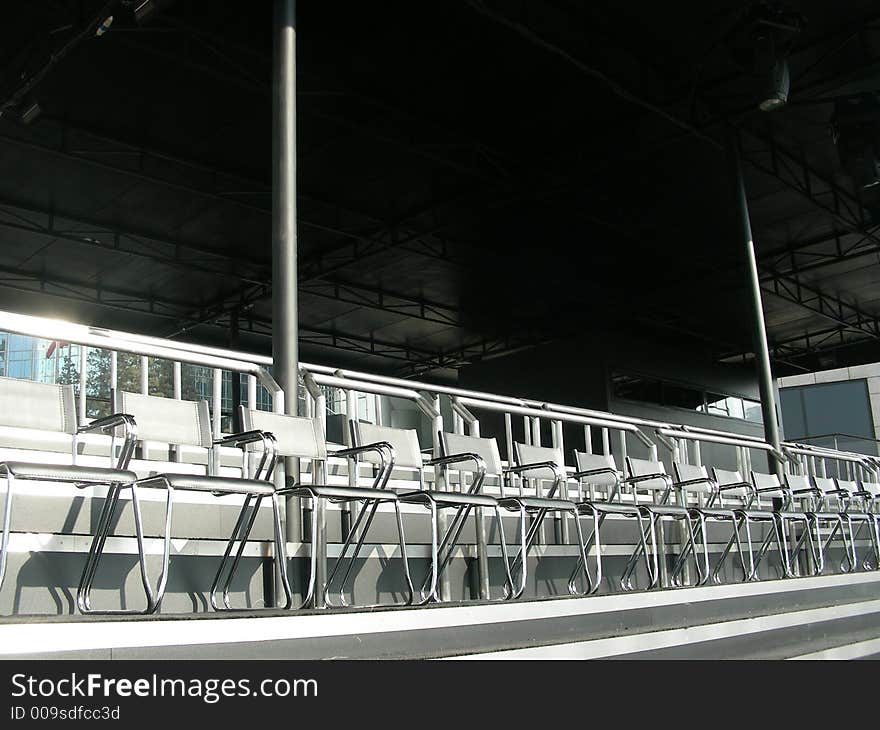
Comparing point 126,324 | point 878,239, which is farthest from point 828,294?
point 126,324

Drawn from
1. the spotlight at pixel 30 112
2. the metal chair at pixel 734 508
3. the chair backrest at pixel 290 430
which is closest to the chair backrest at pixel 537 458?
the metal chair at pixel 734 508

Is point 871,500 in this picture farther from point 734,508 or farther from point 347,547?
point 347,547

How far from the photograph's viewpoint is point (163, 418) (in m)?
3.93

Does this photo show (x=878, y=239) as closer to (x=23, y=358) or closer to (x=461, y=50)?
(x=461, y=50)

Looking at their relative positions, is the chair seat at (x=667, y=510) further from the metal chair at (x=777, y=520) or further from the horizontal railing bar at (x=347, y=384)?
the horizontal railing bar at (x=347, y=384)

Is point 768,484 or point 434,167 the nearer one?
point 768,484

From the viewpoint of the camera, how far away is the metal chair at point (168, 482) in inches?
124

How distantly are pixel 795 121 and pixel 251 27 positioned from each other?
17.6ft

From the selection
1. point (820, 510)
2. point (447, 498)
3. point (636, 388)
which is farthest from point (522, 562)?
point (636, 388)

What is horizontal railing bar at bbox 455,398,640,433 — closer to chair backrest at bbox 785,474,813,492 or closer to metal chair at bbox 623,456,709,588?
metal chair at bbox 623,456,709,588

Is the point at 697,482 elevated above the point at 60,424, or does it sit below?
below

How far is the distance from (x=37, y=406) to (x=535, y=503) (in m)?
2.14
